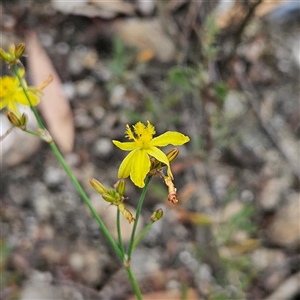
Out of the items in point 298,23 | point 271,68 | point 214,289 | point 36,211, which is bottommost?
point 214,289

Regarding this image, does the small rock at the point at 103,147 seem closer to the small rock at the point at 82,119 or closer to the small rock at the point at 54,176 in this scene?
the small rock at the point at 82,119

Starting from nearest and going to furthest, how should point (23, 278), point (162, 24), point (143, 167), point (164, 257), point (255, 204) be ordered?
1. point (143, 167)
2. point (23, 278)
3. point (164, 257)
4. point (255, 204)
5. point (162, 24)

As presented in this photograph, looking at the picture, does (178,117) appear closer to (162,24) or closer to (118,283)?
(162,24)

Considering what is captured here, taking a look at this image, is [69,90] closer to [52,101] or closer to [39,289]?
[52,101]

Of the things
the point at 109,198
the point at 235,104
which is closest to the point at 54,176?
the point at 235,104

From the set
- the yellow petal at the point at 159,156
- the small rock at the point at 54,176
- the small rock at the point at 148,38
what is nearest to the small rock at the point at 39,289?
the small rock at the point at 54,176

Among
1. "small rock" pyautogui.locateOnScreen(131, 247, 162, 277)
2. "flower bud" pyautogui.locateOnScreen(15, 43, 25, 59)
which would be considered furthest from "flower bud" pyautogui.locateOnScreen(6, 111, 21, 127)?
"small rock" pyautogui.locateOnScreen(131, 247, 162, 277)

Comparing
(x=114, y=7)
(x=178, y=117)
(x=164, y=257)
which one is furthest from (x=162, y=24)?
(x=164, y=257)
